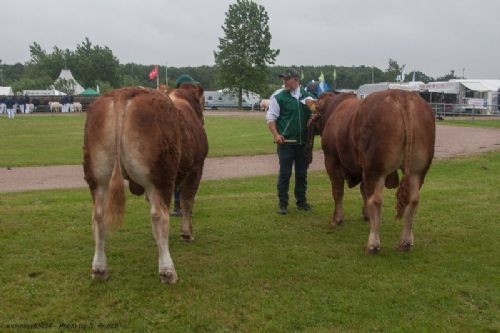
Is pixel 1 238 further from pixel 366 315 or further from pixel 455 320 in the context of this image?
pixel 455 320

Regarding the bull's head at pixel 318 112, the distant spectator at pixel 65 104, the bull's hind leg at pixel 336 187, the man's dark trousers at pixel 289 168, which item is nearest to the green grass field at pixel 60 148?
the man's dark trousers at pixel 289 168

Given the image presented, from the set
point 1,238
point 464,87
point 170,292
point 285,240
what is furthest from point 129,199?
point 464,87

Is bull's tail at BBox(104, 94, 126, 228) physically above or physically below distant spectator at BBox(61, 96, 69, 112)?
below

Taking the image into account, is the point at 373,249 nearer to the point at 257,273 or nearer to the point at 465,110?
the point at 257,273

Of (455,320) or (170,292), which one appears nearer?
(455,320)

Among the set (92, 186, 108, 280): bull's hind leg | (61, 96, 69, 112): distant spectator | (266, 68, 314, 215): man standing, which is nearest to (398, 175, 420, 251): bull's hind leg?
(266, 68, 314, 215): man standing

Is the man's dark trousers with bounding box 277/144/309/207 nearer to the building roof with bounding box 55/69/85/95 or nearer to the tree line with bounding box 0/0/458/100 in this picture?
the tree line with bounding box 0/0/458/100

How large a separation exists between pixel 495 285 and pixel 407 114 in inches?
83.1

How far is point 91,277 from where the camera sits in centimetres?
551

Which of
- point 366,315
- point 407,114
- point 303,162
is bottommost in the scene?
point 366,315

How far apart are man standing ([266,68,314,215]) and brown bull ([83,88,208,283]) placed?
3.49 meters

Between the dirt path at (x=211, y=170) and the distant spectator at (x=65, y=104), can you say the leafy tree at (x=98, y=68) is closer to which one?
the distant spectator at (x=65, y=104)

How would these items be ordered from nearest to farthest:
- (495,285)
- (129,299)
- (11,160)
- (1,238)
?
(129,299), (495,285), (1,238), (11,160)

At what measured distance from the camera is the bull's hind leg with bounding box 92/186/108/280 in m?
5.22
